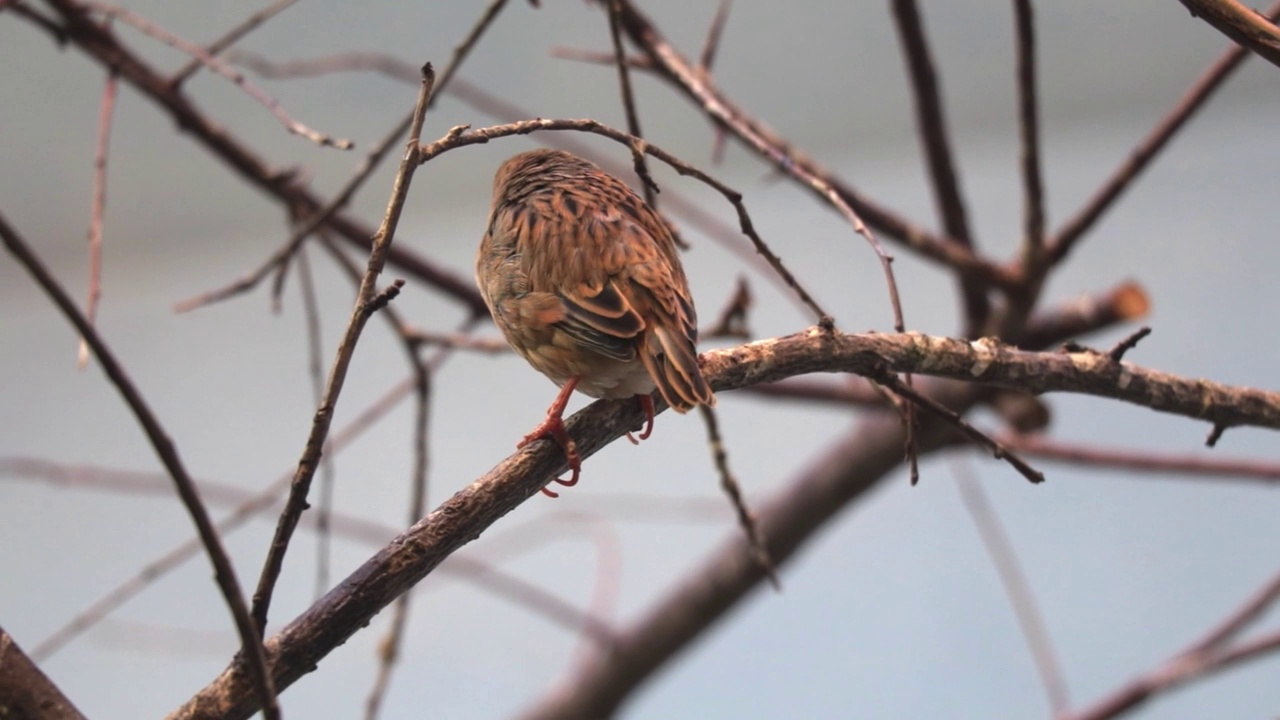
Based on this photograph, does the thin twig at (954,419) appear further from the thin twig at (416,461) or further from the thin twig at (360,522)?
the thin twig at (360,522)

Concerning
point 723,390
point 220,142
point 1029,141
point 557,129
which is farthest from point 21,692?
point 1029,141

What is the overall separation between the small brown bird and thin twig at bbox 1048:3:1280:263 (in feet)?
4.11

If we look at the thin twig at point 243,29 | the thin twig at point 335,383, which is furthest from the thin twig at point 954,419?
the thin twig at point 243,29

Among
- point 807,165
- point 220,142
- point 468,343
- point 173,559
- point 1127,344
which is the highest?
point 220,142

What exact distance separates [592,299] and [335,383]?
0.56 metres

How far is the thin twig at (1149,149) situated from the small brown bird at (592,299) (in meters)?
1.25

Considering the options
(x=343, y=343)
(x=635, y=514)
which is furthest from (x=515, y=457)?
(x=635, y=514)

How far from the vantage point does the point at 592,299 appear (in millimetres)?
1418

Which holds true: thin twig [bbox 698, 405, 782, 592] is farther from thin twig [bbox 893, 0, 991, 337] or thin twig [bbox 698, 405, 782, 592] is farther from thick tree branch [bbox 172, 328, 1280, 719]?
thin twig [bbox 893, 0, 991, 337]

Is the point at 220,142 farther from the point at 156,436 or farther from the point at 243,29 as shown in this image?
the point at 156,436

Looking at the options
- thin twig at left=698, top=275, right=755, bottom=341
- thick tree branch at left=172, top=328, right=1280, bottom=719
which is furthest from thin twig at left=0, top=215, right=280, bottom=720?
thin twig at left=698, top=275, right=755, bottom=341

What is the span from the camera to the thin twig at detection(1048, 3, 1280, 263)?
→ 2.37 meters

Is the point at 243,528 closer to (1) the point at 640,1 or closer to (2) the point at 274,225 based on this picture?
(2) the point at 274,225

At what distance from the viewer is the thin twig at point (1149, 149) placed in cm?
237
